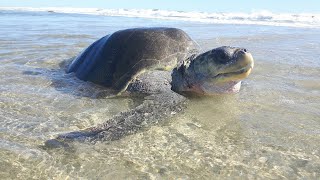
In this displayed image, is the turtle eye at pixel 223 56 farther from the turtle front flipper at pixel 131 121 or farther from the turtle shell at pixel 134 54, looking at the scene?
the turtle shell at pixel 134 54

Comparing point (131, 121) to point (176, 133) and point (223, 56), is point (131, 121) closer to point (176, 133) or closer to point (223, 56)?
point (176, 133)

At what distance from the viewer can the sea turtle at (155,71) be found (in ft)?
10.0

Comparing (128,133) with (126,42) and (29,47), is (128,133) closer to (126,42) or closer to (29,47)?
(126,42)

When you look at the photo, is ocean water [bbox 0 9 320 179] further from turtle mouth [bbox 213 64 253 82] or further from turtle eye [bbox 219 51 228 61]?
turtle eye [bbox 219 51 228 61]

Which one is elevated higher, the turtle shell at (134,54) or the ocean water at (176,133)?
the turtle shell at (134,54)

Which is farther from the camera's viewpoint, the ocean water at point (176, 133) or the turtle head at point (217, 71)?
the turtle head at point (217, 71)

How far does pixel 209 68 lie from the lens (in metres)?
3.63

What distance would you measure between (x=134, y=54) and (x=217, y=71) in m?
1.07

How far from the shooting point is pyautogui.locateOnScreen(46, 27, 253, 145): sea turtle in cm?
306

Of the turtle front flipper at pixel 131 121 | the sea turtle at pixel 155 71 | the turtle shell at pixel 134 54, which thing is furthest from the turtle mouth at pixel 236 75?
the turtle shell at pixel 134 54

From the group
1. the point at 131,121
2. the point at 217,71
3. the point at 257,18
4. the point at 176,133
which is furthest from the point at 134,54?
Result: the point at 257,18

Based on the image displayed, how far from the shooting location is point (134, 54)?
164 inches

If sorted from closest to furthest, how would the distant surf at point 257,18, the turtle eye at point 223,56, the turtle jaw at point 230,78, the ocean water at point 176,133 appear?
the ocean water at point 176,133 < the turtle jaw at point 230,78 < the turtle eye at point 223,56 < the distant surf at point 257,18

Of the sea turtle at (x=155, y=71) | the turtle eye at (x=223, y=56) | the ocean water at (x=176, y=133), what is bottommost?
the ocean water at (x=176, y=133)
